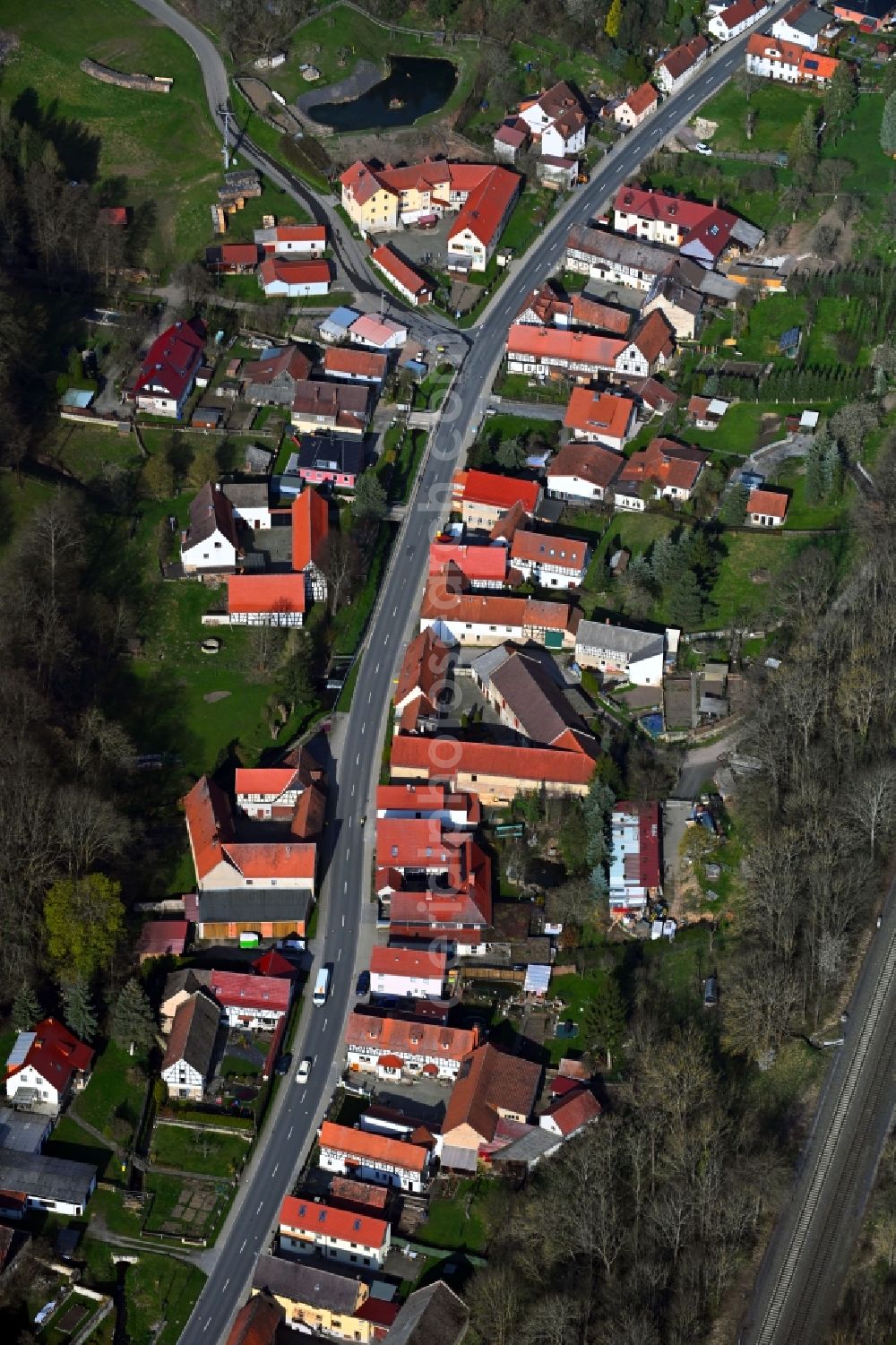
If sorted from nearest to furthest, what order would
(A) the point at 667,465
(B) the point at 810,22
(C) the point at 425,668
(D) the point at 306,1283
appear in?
(D) the point at 306,1283 < (C) the point at 425,668 < (A) the point at 667,465 < (B) the point at 810,22

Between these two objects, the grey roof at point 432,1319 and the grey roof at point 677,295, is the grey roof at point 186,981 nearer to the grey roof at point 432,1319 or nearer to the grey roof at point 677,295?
the grey roof at point 432,1319

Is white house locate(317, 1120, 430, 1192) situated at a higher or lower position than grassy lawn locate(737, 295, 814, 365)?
lower

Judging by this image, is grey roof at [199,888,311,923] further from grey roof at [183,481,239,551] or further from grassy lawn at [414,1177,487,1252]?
grey roof at [183,481,239,551]

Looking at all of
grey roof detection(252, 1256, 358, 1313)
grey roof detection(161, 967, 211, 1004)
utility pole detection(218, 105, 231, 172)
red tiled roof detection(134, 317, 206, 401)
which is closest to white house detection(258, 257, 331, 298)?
red tiled roof detection(134, 317, 206, 401)

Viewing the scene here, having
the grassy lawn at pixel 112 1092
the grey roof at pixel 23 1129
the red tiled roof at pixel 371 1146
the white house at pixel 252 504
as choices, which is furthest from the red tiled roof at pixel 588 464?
the grey roof at pixel 23 1129

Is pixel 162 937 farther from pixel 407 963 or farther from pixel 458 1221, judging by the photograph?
pixel 458 1221

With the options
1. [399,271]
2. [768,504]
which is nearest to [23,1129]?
[768,504]
